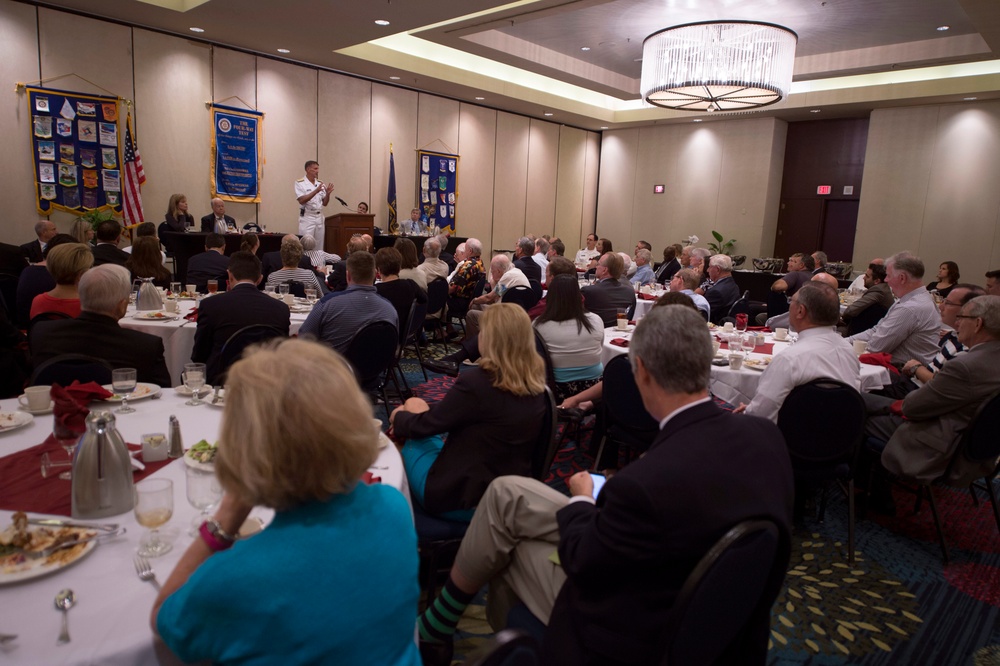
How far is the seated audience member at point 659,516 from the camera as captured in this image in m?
1.49

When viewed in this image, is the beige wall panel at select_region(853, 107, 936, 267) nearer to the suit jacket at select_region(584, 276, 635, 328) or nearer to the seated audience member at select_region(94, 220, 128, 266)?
the suit jacket at select_region(584, 276, 635, 328)

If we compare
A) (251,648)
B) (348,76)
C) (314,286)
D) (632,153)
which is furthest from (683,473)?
(632,153)

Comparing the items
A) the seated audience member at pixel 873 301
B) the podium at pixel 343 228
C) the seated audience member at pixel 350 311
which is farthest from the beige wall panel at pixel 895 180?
the seated audience member at pixel 350 311

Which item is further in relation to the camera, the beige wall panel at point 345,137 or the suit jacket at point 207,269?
the beige wall panel at point 345,137

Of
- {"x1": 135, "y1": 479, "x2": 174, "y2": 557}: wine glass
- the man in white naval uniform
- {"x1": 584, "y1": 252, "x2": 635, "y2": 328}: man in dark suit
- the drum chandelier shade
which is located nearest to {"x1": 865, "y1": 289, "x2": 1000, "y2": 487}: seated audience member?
{"x1": 584, "y1": 252, "x2": 635, "y2": 328}: man in dark suit

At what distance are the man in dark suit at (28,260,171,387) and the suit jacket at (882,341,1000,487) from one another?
394cm

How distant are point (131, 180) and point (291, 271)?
4803mm

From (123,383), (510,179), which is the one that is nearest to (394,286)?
(123,383)

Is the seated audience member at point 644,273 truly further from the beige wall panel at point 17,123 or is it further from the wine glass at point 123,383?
the beige wall panel at point 17,123

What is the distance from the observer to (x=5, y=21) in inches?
314

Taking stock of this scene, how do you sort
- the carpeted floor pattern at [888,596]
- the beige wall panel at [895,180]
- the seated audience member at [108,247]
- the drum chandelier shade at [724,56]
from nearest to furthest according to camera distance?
the carpeted floor pattern at [888,596] < the seated audience member at [108,247] < the drum chandelier shade at [724,56] < the beige wall panel at [895,180]

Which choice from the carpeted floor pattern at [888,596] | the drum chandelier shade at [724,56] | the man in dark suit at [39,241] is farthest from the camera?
the drum chandelier shade at [724,56]

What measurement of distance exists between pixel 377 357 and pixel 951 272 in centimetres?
760

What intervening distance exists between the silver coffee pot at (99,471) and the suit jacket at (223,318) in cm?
225
